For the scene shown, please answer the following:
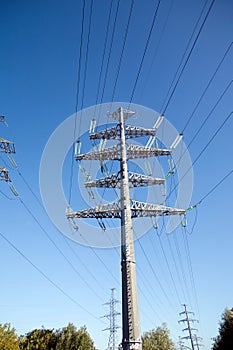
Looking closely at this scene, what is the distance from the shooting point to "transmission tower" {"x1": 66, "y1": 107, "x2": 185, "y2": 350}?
8.98 meters

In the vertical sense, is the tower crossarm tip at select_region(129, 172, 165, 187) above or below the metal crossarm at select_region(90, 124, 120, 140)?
below

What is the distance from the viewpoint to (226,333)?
34.8 meters

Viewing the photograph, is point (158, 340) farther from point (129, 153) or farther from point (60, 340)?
point (129, 153)

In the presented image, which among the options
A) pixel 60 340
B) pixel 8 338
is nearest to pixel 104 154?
pixel 8 338

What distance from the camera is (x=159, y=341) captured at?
47.6m

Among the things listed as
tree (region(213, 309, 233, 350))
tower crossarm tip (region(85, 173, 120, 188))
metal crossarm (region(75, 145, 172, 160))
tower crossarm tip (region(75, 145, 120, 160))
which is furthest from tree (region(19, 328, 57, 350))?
metal crossarm (region(75, 145, 172, 160))

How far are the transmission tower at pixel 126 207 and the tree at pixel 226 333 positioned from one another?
3075 cm

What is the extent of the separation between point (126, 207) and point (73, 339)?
135ft

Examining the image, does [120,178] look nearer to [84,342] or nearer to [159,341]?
[84,342]

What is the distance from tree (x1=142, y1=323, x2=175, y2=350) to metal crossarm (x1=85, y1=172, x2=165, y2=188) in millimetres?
44374

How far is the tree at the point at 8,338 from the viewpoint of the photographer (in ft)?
94.2

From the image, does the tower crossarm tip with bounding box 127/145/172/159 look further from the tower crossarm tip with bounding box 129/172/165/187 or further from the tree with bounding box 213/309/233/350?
the tree with bounding box 213/309/233/350

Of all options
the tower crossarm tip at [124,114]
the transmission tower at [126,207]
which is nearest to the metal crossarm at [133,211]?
the transmission tower at [126,207]

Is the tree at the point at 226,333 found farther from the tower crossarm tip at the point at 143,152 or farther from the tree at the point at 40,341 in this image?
the tower crossarm tip at the point at 143,152
